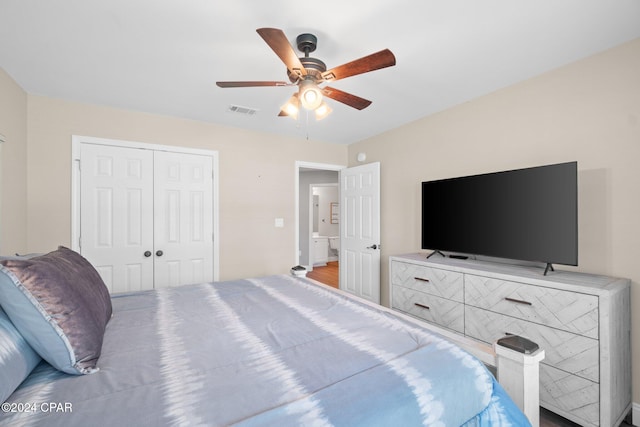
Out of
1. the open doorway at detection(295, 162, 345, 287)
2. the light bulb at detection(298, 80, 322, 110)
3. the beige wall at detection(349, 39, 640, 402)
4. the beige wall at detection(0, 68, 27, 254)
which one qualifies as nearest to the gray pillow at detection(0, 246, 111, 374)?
the light bulb at detection(298, 80, 322, 110)

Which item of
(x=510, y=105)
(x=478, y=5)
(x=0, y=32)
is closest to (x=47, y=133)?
(x=0, y=32)

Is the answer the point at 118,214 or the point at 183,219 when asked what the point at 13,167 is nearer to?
the point at 118,214

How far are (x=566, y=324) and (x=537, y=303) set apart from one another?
0.18 metres

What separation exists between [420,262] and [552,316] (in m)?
1.08

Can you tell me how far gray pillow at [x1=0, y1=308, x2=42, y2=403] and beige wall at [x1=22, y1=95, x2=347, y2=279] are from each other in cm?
233

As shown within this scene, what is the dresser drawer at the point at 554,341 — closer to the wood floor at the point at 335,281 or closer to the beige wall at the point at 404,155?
the wood floor at the point at 335,281

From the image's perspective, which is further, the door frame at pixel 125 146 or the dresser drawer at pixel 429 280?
the door frame at pixel 125 146

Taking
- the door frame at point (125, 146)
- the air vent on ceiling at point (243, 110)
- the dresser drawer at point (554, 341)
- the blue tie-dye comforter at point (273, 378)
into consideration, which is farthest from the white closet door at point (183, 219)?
the dresser drawer at point (554, 341)

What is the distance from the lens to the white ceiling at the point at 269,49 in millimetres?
1591

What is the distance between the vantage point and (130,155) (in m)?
3.08

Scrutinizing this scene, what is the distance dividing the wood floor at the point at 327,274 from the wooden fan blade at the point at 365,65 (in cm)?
411

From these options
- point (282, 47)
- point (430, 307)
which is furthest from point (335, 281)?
point (282, 47)

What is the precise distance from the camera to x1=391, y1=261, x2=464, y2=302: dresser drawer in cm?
241

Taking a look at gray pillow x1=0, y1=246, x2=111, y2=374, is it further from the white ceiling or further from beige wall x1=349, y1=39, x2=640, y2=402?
beige wall x1=349, y1=39, x2=640, y2=402
